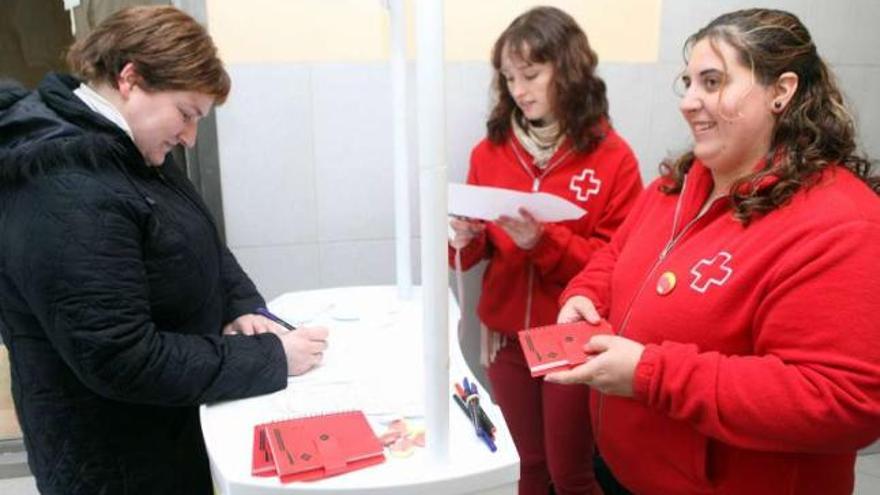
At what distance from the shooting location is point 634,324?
1.06 m

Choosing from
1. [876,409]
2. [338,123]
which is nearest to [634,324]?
[876,409]

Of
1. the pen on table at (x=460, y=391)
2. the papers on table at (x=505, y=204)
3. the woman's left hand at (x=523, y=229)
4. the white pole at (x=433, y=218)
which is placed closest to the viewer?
the white pole at (x=433, y=218)

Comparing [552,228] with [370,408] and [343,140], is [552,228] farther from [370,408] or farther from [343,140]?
[370,408]

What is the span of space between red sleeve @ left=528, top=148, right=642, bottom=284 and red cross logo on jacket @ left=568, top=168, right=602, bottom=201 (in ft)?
0.15

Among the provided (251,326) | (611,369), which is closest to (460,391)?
(611,369)

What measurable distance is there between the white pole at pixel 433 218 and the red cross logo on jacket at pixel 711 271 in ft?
1.43

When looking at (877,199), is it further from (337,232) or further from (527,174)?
(337,232)

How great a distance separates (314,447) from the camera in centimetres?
81

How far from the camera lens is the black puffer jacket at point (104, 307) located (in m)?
0.85

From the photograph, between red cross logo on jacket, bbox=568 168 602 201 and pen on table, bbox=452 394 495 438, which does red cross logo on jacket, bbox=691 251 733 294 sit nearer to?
pen on table, bbox=452 394 495 438

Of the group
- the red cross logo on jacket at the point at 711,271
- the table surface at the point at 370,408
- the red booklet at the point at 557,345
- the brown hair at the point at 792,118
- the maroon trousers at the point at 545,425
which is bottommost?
the maroon trousers at the point at 545,425

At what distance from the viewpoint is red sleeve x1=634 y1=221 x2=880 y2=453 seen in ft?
2.70

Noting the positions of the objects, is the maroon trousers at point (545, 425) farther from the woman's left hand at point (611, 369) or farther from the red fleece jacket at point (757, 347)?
the woman's left hand at point (611, 369)

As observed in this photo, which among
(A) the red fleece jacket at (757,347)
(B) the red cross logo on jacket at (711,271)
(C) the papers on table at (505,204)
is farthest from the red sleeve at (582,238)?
(B) the red cross logo on jacket at (711,271)
